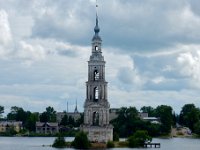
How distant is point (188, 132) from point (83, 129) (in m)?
85.3

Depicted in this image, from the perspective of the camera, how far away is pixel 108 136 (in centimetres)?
11531

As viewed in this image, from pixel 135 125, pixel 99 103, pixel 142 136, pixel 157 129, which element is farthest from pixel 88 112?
pixel 157 129

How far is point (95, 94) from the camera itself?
11931 centimetres

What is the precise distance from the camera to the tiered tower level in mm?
117188

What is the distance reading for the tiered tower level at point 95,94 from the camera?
384 ft

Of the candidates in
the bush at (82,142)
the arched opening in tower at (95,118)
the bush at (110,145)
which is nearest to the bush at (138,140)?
the bush at (110,145)

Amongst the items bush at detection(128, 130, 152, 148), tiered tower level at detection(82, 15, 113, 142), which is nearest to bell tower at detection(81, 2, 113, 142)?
tiered tower level at detection(82, 15, 113, 142)

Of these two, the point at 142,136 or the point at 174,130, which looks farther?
the point at 174,130

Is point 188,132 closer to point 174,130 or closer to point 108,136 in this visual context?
point 174,130

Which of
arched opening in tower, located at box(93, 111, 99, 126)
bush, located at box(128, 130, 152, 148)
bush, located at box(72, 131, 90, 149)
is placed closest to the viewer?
bush, located at box(72, 131, 90, 149)

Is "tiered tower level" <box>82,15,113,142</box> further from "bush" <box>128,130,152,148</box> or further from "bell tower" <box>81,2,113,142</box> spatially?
"bush" <box>128,130,152,148</box>

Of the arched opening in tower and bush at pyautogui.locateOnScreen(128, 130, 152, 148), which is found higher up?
the arched opening in tower

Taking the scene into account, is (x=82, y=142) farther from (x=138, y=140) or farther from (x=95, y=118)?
(x=138, y=140)

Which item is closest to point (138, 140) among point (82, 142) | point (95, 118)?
point (95, 118)
